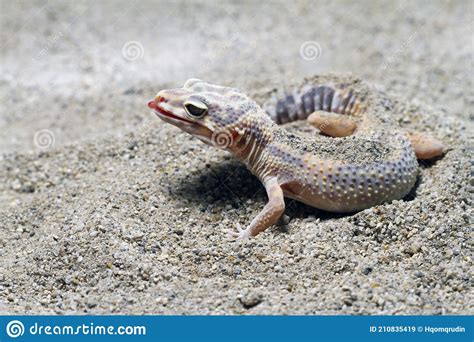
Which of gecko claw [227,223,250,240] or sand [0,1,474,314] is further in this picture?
gecko claw [227,223,250,240]

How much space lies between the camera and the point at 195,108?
17.0ft

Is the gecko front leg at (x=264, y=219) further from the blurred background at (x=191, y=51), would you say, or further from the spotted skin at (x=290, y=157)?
the blurred background at (x=191, y=51)

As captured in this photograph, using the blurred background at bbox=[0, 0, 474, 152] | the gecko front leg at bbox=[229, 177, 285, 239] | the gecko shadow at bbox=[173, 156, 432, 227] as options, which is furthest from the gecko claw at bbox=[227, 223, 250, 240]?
the blurred background at bbox=[0, 0, 474, 152]

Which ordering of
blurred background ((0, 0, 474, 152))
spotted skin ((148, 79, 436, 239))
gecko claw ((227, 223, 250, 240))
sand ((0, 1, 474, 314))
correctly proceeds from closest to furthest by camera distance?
sand ((0, 1, 474, 314)), gecko claw ((227, 223, 250, 240)), spotted skin ((148, 79, 436, 239)), blurred background ((0, 0, 474, 152))

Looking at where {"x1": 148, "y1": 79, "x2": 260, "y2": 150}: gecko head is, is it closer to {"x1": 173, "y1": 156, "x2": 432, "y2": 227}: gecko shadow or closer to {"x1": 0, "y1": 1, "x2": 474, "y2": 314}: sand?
{"x1": 173, "y1": 156, "x2": 432, "y2": 227}: gecko shadow

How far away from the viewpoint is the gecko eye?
16.9ft

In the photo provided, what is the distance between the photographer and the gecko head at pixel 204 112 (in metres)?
5.19

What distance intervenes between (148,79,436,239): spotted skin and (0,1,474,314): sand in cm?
19

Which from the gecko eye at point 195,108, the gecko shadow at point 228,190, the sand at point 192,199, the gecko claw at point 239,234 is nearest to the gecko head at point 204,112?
the gecko eye at point 195,108

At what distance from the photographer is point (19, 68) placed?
9664 millimetres

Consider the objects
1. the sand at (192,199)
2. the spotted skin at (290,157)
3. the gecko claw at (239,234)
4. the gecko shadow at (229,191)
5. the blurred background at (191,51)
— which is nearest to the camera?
the sand at (192,199)

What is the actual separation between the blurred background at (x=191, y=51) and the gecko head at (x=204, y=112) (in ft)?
7.42

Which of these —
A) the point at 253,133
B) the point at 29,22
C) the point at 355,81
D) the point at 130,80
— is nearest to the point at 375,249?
the point at 253,133

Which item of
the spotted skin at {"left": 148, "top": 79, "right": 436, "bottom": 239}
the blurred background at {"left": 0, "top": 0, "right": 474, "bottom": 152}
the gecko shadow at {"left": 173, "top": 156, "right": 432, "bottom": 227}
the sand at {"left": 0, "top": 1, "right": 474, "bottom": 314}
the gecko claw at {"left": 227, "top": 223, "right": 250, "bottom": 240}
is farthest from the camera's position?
the blurred background at {"left": 0, "top": 0, "right": 474, "bottom": 152}
